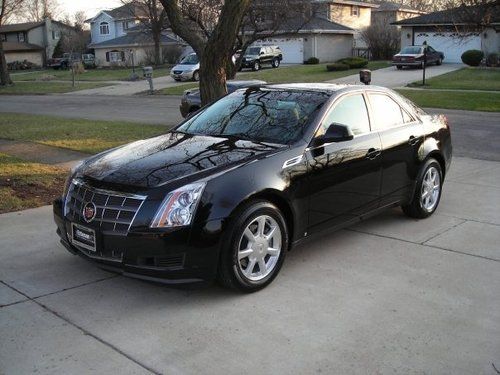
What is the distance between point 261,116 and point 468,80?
2801cm

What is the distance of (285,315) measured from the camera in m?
4.12

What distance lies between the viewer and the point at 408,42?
46.1 m

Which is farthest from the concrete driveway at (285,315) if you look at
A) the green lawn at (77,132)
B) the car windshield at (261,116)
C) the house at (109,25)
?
the house at (109,25)

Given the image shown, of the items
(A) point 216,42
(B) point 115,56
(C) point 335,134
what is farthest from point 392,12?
(C) point 335,134

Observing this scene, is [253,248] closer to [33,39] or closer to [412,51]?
[412,51]

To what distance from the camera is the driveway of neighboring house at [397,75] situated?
30.9 metres

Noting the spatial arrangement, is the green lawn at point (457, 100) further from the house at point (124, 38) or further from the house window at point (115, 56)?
the house window at point (115, 56)

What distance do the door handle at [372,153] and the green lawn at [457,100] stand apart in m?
14.8

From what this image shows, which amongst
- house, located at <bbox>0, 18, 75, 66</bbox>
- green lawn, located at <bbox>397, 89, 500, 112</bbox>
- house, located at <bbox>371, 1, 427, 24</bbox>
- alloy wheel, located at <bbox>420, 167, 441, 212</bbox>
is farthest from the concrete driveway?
house, located at <bbox>0, 18, 75, 66</bbox>

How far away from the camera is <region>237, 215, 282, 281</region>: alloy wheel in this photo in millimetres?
4410

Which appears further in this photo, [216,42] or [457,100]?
[457,100]

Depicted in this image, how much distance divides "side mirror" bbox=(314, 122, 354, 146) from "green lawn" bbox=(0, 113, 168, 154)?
22.5 feet

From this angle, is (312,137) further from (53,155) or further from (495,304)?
(53,155)

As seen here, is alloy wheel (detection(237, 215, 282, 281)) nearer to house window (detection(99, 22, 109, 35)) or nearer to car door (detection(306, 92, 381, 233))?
car door (detection(306, 92, 381, 233))
